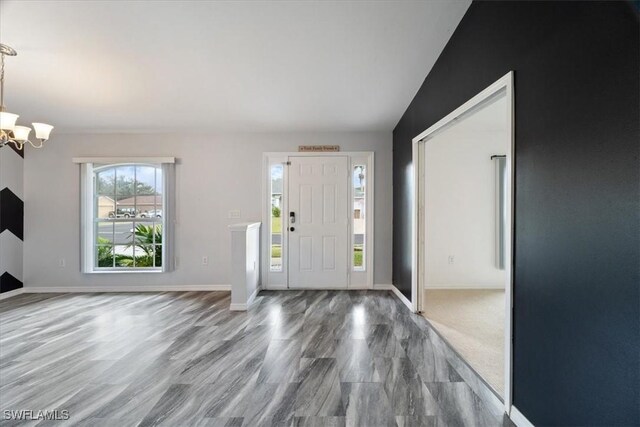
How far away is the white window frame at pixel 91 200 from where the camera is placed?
4.05 meters

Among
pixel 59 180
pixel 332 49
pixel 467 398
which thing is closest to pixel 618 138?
pixel 467 398

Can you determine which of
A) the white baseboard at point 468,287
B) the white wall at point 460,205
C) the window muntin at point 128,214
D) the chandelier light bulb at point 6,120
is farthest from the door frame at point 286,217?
the chandelier light bulb at point 6,120

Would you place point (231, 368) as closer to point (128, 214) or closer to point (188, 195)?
point (188, 195)

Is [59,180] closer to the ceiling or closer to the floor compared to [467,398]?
closer to the ceiling

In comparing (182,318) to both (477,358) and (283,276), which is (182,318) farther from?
(477,358)

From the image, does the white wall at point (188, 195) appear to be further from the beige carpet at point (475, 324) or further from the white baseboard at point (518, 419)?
the white baseboard at point (518, 419)

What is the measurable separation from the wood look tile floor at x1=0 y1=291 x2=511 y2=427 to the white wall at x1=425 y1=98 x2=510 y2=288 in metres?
1.44

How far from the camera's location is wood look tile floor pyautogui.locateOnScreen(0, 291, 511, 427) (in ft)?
5.30

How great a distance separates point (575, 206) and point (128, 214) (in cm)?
500

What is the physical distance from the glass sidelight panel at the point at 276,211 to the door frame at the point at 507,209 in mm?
1965

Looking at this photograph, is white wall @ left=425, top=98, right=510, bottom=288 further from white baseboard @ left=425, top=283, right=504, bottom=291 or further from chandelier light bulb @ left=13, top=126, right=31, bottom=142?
chandelier light bulb @ left=13, top=126, right=31, bottom=142

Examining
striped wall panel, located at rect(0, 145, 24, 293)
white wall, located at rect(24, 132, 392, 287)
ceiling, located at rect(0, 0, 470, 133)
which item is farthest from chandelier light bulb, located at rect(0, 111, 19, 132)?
striped wall panel, located at rect(0, 145, 24, 293)

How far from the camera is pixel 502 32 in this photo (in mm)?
1693

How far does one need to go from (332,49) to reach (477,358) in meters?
2.86
